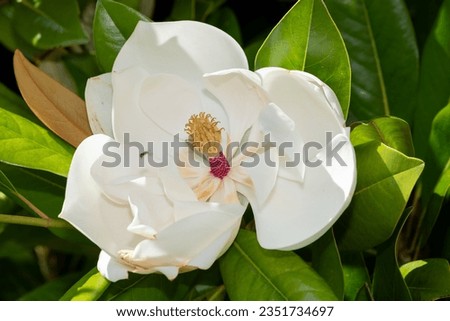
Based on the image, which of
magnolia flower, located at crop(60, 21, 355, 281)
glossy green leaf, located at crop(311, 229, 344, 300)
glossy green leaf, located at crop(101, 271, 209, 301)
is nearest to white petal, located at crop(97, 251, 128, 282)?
magnolia flower, located at crop(60, 21, 355, 281)

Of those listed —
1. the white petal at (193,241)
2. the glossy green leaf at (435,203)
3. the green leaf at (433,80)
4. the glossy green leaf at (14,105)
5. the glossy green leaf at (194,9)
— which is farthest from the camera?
the glossy green leaf at (194,9)

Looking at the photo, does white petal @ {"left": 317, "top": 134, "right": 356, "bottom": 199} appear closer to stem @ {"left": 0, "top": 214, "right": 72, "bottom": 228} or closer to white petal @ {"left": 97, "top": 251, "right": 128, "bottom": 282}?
white petal @ {"left": 97, "top": 251, "right": 128, "bottom": 282}

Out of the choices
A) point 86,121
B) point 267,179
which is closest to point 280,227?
point 267,179

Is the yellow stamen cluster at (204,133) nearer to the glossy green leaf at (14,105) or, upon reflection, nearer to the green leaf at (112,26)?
the green leaf at (112,26)

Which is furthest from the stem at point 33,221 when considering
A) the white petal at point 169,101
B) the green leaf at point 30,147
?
the white petal at point 169,101

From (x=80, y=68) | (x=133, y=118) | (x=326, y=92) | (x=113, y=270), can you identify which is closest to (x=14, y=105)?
(x=80, y=68)

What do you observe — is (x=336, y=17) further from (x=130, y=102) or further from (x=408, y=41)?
(x=130, y=102)

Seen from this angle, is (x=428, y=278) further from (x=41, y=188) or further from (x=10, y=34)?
(x=10, y=34)
